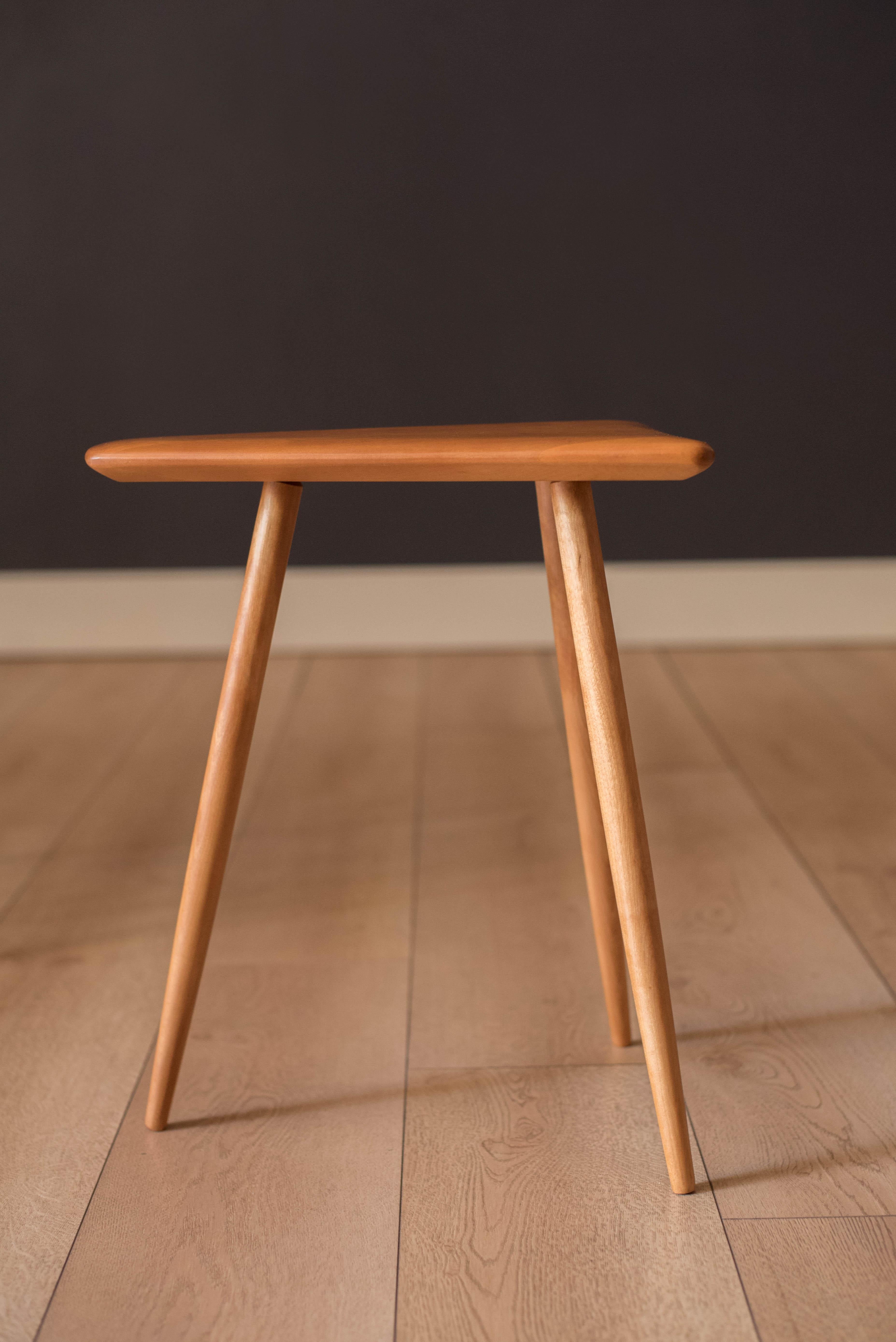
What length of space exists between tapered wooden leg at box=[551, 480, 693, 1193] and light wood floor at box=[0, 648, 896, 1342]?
0.08 meters

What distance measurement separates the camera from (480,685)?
1950mm

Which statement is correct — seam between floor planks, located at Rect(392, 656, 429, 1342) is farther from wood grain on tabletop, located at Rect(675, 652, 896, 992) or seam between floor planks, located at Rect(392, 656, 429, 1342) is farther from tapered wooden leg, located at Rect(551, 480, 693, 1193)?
wood grain on tabletop, located at Rect(675, 652, 896, 992)

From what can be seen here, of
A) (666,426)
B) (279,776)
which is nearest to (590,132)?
(666,426)

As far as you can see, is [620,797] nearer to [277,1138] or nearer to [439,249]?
[277,1138]

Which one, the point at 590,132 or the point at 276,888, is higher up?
the point at 590,132

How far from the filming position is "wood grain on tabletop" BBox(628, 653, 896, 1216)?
710mm

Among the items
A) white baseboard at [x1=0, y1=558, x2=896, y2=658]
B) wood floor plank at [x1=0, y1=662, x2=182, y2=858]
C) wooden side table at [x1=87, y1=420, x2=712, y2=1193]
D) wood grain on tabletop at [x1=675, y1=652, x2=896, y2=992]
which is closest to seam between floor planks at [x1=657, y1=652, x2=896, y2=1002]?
wood grain on tabletop at [x1=675, y1=652, x2=896, y2=992]

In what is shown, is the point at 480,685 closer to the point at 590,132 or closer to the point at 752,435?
the point at 752,435

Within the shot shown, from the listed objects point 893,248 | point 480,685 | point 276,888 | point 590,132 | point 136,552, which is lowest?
point 480,685

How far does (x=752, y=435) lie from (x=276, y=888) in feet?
3.59

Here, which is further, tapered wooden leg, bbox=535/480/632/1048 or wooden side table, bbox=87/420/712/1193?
tapered wooden leg, bbox=535/480/632/1048

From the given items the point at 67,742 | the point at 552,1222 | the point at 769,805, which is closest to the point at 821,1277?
→ the point at 552,1222

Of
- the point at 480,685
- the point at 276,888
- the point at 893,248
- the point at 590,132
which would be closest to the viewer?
the point at 276,888

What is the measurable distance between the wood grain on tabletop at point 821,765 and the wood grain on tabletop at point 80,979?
0.64 metres
